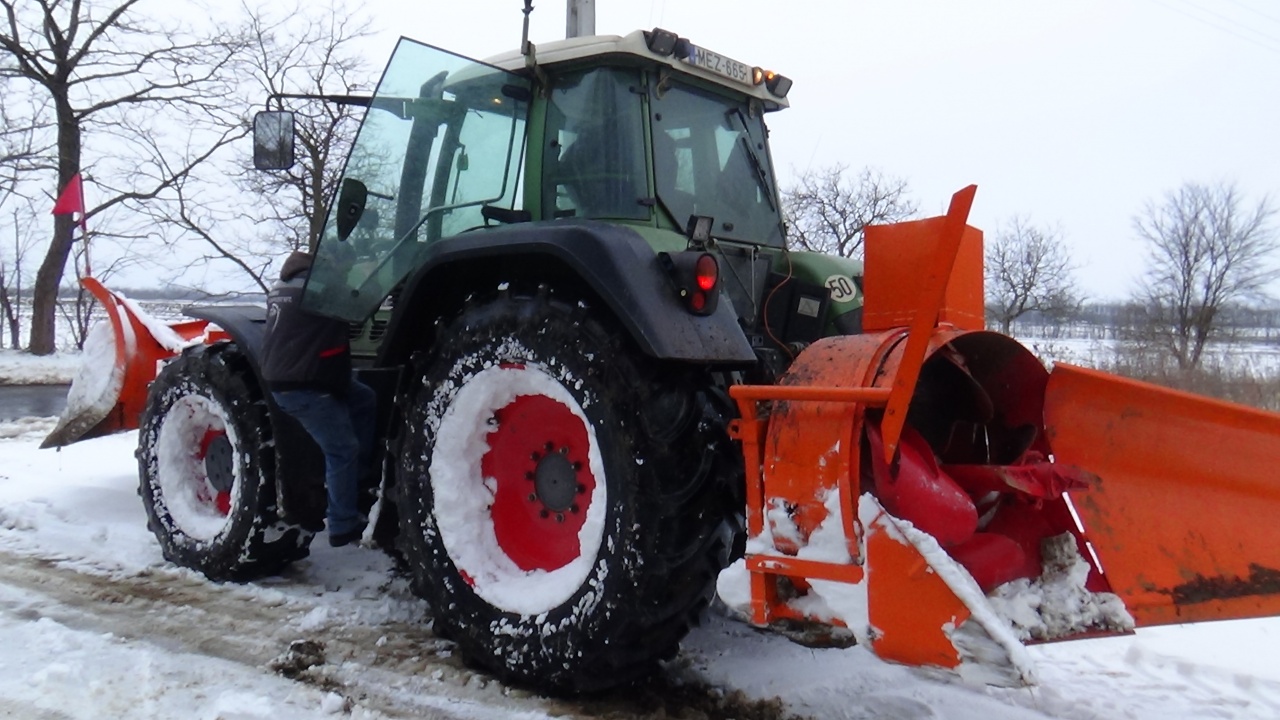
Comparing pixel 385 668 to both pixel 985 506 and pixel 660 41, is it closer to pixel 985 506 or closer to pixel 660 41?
pixel 985 506

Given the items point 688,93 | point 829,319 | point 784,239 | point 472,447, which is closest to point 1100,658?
point 829,319

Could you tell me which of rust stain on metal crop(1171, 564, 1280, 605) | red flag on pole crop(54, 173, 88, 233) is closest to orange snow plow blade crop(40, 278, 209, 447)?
red flag on pole crop(54, 173, 88, 233)

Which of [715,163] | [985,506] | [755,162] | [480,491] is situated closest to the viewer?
[985,506]

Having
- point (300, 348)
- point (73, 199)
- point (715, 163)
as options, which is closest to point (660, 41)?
point (715, 163)

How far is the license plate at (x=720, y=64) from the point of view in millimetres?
3543

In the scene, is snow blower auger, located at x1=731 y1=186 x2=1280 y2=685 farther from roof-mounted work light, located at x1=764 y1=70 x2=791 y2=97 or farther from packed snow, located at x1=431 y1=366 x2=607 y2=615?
roof-mounted work light, located at x1=764 y1=70 x2=791 y2=97

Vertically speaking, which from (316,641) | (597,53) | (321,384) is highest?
(597,53)

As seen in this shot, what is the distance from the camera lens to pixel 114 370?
5133 millimetres

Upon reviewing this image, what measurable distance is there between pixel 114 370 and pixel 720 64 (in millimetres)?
3811

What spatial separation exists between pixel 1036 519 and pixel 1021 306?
20212 mm

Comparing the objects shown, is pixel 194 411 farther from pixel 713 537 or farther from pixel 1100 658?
pixel 1100 658

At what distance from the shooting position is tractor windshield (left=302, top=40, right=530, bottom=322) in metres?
3.54

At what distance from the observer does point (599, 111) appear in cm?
343

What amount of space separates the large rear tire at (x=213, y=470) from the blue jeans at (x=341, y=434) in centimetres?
28
